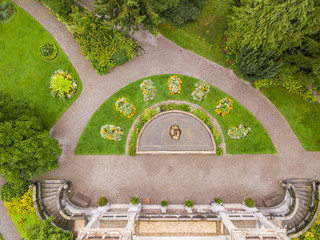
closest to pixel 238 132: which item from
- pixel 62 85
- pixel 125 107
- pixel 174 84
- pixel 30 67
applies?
pixel 174 84

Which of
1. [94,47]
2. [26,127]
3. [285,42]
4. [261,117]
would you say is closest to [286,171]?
[261,117]

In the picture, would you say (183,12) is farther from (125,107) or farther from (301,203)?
(301,203)

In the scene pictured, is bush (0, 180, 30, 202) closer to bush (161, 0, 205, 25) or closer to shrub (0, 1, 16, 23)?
shrub (0, 1, 16, 23)

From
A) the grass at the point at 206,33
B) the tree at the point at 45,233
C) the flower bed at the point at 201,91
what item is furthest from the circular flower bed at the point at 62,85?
the flower bed at the point at 201,91

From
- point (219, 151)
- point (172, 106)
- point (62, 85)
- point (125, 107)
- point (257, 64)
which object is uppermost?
point (257, 64)

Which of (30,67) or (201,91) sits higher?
(30,67)

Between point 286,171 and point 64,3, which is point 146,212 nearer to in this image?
point 286,171

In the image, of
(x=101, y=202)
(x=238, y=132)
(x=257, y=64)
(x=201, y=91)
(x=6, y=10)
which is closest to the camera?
(x=257, y=64)
